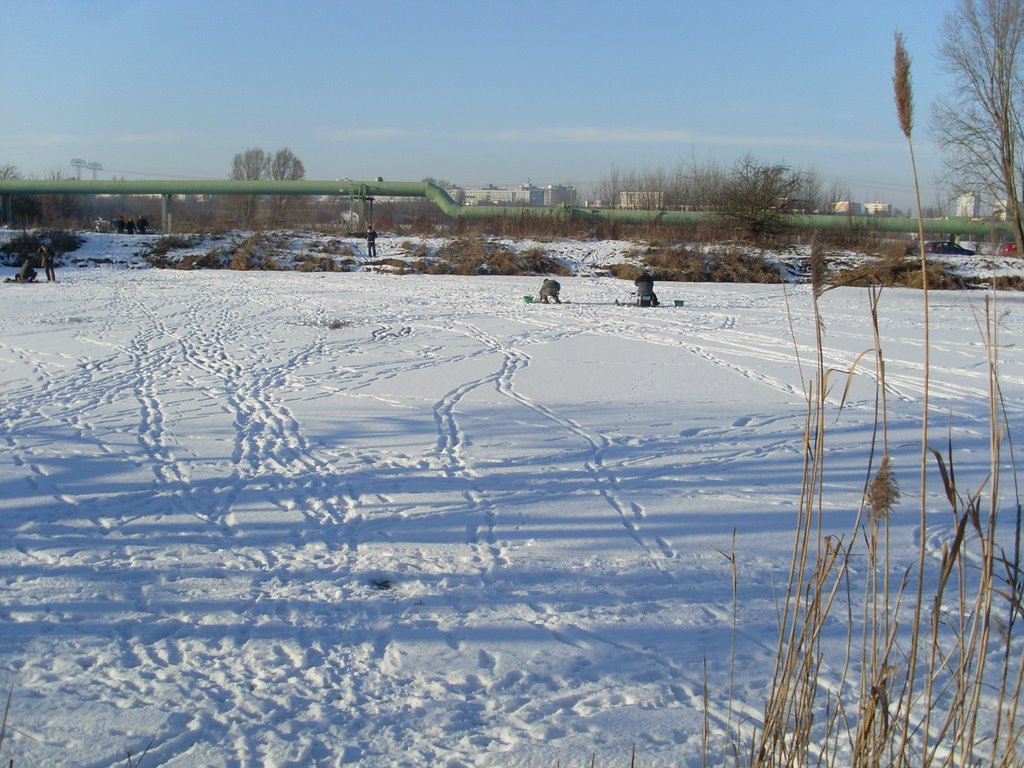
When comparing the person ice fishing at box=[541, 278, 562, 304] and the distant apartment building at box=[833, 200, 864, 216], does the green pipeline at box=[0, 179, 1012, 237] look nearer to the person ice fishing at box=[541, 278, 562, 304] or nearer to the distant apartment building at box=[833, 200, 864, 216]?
the distant apartment building at box=[833, 200, 864, 216]

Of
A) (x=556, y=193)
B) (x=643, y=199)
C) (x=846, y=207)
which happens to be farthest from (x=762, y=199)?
(x=556, y=193)

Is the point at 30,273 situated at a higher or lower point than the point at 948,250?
lower

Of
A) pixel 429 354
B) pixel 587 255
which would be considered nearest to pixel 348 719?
pixel 429 354

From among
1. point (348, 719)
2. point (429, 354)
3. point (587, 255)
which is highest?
point (587, 255)

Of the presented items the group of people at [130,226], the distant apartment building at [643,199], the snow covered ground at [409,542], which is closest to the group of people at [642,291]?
the snow covered ground at [409,542]

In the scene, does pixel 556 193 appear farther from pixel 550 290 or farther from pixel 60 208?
pixel 550 290

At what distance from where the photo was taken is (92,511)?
635 centimetres

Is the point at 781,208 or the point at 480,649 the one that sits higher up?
the point at 781,208

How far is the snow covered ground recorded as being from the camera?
3.80m

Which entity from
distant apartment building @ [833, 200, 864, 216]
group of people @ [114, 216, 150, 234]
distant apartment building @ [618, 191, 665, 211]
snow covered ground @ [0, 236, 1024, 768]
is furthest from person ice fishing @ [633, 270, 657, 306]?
distant apartment building @ [618, 191, 665, 211]

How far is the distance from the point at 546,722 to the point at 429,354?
10121 mm

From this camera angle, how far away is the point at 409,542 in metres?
5.83

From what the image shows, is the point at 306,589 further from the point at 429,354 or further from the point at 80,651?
the point at 429,354

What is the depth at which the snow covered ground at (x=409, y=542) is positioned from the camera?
12.5 feet
